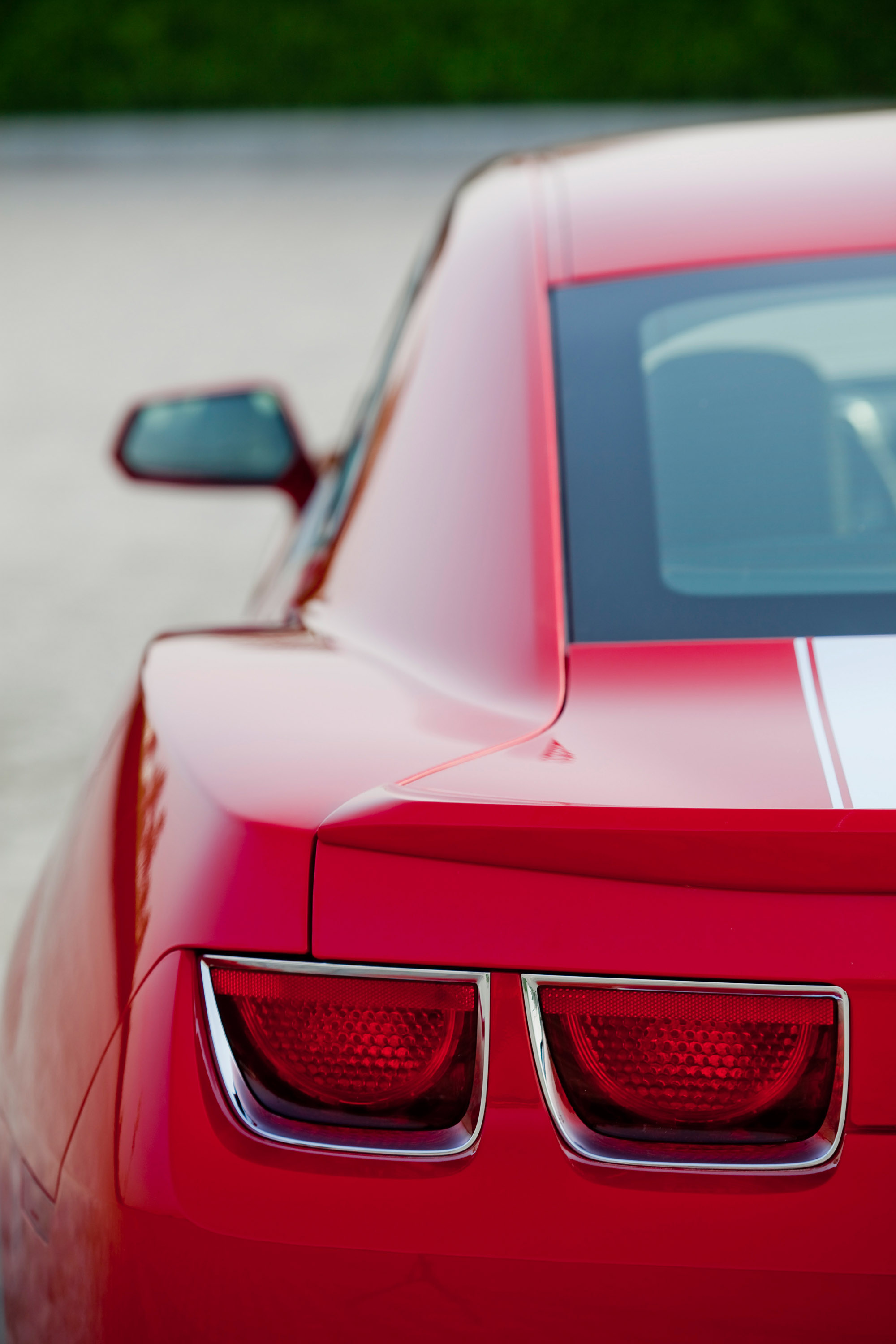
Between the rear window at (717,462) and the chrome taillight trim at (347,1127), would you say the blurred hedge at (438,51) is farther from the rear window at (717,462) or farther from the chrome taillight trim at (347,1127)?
the chrome taillight trim at (347,1127)

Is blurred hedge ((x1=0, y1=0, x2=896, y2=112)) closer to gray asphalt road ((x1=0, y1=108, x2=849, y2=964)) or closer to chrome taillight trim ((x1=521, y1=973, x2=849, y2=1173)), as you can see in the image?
gray asphalt road ((x1=0, y1=108, x2=849, y2=964))

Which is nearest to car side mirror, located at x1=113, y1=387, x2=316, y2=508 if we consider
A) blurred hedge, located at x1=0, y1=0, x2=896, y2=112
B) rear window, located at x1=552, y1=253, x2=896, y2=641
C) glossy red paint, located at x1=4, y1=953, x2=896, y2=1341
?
rear window, located at x1=552, y1=253, x2=896, y2=641

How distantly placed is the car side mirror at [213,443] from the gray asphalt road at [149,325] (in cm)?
38

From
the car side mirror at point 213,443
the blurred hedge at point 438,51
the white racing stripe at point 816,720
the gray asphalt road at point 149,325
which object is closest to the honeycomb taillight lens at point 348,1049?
the white racing stripe at point 816,720

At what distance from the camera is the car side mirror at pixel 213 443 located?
8.55 feet

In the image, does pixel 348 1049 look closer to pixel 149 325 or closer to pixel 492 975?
pixel 492 975

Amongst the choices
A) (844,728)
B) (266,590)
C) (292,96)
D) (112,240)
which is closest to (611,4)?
(292,96)

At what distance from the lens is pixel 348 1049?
3.42ft

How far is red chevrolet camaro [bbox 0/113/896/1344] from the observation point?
96 centimetres

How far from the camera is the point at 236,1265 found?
1.02 metres

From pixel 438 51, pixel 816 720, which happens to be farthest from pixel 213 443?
pixel 438 51

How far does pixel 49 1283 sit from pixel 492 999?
0.48 metres

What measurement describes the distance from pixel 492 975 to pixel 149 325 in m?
9.38

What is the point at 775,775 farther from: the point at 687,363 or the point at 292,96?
the point at 292,96
